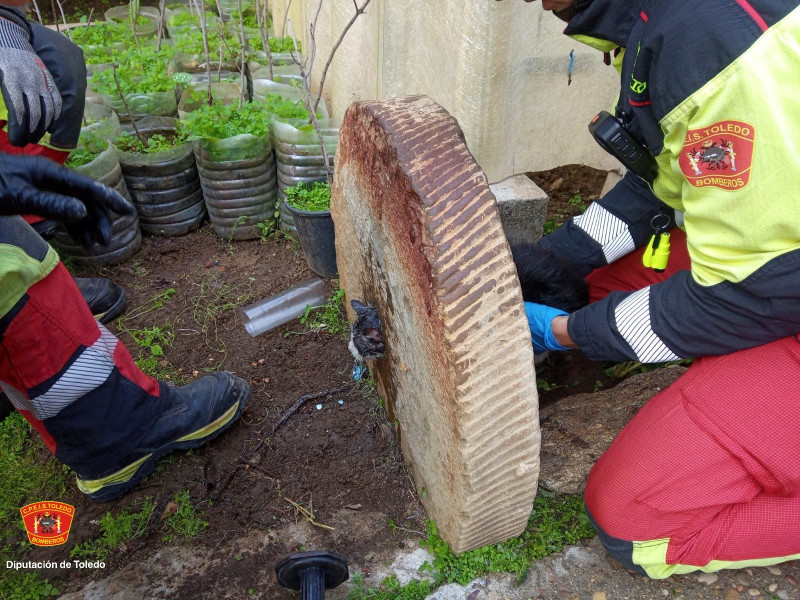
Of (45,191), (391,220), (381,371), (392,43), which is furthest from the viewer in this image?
(392,43)

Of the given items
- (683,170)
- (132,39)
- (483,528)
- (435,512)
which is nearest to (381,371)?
(435,512)

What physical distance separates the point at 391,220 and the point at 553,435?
1122 mm

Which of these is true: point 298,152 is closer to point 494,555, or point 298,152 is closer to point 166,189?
point 166,189

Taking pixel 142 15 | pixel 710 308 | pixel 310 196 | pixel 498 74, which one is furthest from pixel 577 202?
pixel 142 15

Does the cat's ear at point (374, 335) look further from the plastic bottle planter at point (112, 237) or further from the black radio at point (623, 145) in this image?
the plastic bottle planter at point (112, 237)

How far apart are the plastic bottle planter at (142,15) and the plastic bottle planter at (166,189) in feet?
8.46

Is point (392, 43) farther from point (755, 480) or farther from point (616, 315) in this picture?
point (755, 480)

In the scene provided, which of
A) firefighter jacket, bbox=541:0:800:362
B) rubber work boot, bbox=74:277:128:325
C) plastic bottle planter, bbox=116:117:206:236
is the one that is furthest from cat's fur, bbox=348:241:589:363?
plastic bottle planter, bbox=116:117:206:236

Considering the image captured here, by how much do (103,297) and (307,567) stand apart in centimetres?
199

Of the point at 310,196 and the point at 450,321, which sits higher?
the point at 450,321

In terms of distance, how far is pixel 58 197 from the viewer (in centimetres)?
134

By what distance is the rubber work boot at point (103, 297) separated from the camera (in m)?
3.01

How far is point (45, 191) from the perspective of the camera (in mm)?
1362

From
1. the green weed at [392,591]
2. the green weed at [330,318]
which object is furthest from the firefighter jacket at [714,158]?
the green weed at [330,318]
